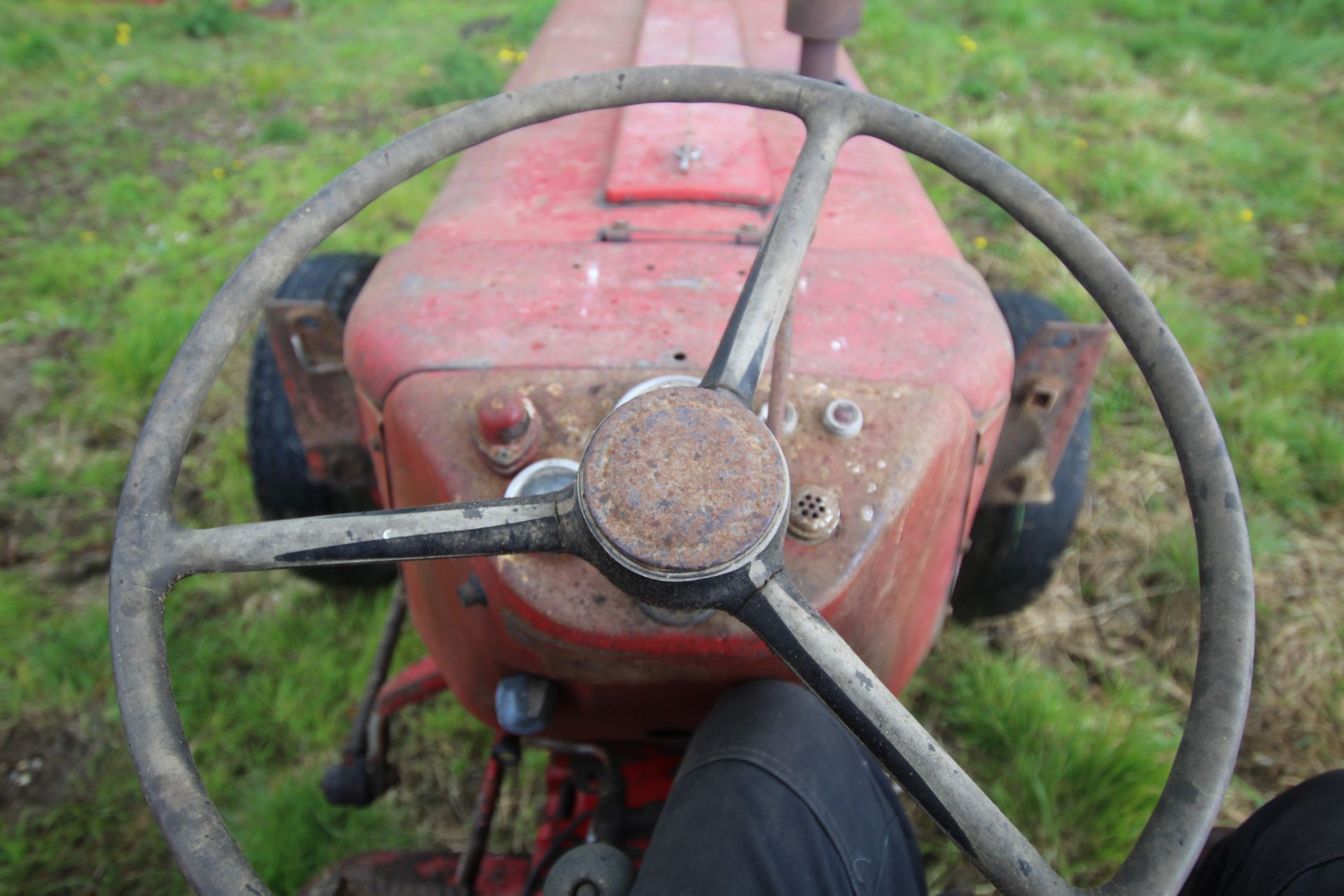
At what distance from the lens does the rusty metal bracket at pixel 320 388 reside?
1203 millimetres

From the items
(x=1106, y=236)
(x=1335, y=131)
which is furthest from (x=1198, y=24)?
(x=1106, y=236)

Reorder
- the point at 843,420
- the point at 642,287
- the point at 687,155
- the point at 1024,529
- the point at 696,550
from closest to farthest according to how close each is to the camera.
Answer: the point at 696,550 → the point at 843,420 → the point at 642,287 → the point at 687,155 → the point at 1024,529

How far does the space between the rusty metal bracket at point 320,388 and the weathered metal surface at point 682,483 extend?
717mm

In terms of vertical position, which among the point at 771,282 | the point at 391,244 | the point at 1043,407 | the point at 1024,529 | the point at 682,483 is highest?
the point at 771,282

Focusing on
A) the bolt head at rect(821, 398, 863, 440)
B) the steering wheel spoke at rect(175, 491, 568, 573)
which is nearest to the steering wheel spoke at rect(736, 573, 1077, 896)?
the steering wheel spoke at rect(175, 491, 568, 573)

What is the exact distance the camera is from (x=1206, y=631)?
738mm

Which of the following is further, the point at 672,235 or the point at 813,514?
the point at 672,235

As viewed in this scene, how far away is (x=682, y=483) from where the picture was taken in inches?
24.8

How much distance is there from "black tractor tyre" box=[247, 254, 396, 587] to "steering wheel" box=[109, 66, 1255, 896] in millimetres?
720

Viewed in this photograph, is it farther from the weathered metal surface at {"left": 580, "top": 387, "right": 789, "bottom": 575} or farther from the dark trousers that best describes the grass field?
the weathered metal surface at {"left": 580, "top": 387, "right": 789, "bottom": 575}

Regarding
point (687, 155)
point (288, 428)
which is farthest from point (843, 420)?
point (288, 428)

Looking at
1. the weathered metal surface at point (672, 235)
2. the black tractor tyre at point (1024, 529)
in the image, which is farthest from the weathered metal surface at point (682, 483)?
the black tractor tyre at point (1024, 529)

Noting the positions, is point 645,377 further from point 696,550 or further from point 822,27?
point 822,27

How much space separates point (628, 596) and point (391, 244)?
Result: 2.27 m
